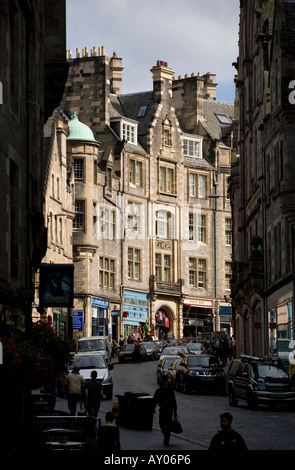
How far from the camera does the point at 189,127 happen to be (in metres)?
102

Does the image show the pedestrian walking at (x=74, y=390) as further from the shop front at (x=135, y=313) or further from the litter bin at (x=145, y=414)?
the shop front at (x=135, y=313)

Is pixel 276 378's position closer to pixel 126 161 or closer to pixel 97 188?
pixel 97 188

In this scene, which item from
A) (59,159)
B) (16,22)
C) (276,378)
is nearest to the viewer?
(16,22)

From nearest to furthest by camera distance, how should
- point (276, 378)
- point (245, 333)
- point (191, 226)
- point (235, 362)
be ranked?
point (276, 378) → point (235, 362) → point (245, 333) → point (191, 226)

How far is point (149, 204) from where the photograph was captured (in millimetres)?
93250

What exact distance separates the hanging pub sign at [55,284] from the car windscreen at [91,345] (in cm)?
2921

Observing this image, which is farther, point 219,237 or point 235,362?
point 219,237

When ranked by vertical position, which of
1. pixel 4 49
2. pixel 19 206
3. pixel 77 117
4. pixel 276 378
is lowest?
pixel 276 378

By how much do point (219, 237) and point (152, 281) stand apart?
919 cm

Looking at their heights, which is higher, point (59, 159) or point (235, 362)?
point (59, 159)

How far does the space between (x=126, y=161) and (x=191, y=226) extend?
983cm

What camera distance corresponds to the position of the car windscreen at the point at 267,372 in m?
37.8

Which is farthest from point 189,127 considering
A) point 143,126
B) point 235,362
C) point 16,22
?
point 16,22

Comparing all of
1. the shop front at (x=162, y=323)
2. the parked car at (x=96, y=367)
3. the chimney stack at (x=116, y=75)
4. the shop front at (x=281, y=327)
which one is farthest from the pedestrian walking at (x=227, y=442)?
the chimney stack at (x=116, y=75)
